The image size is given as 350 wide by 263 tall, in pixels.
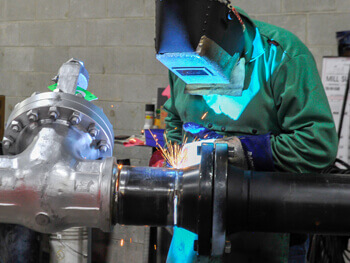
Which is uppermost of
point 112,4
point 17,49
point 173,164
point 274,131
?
point 112,4

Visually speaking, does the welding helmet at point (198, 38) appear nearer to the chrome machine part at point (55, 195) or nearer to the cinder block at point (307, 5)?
the chrome machine part at point (55, 195)

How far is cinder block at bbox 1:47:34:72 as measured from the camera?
3.95 m

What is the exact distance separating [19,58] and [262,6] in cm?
233

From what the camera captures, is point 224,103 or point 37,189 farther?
point 224,103

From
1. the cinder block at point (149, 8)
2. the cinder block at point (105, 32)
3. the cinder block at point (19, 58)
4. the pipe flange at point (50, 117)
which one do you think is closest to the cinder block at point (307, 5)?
the cinder block at point (149, 8)

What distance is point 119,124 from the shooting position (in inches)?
146

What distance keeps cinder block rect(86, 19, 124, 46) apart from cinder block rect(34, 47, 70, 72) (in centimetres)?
30

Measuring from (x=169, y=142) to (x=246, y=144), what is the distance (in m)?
0.52

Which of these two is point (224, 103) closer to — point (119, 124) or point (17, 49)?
point (119, 124)

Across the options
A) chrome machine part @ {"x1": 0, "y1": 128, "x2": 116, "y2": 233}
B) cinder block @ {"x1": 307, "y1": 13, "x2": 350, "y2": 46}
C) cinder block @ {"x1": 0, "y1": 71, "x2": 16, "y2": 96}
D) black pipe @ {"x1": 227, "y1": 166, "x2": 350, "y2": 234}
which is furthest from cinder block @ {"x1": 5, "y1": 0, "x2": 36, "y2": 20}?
black pipe @ {"x1": 227, "y1": 166, "x2": 350, "y2": 234}

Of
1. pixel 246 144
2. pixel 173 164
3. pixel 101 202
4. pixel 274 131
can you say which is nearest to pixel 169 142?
pixel 173 164

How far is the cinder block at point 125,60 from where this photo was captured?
3.60 meters

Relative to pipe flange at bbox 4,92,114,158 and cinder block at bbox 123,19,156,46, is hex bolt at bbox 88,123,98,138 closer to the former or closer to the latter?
pipe flange at bbox 4,92,114,158

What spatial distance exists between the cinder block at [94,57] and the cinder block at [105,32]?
0.18 ft
